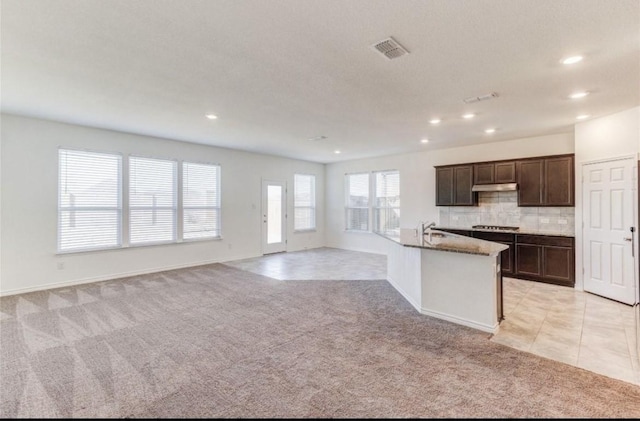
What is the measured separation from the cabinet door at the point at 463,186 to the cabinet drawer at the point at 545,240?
1174 millimetres

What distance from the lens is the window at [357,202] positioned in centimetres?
865

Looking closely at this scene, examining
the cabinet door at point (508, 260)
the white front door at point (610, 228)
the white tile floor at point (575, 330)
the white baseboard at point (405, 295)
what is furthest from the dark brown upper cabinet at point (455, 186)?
the white baseboard at point (405, 295)

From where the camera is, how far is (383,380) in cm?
226

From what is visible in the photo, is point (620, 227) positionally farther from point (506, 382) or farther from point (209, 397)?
point (209, 397)

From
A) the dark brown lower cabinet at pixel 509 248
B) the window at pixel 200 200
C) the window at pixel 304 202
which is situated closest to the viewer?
the dark brown lower cabinet at pixel 509 248

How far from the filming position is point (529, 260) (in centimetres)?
524

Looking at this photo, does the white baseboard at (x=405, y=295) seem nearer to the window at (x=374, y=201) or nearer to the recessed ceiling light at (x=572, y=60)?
the window at (x=374, y=201)

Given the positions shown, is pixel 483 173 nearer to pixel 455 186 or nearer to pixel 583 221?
pixel 455 186

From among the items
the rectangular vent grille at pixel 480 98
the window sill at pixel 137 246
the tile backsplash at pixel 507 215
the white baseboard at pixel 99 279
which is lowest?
the white baseboard at pixel 99 279

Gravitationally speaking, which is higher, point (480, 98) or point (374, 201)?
point (480, 98)

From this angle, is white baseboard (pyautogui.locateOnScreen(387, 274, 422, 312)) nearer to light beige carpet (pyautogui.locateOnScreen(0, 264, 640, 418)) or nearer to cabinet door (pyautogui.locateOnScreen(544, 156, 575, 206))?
light beige carpet (pyautogui.locateOnScreen(0, 264, 640, 418))

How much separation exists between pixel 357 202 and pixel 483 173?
11.7ft

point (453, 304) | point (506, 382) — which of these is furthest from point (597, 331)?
point (506, 382)

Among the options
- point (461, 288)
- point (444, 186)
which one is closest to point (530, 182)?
point (444, 186)
